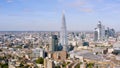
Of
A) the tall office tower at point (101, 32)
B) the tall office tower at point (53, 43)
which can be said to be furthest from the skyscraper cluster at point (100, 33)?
the tall office tower at point (53, 43)

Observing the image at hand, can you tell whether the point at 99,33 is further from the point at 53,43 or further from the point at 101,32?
the point at 53,43

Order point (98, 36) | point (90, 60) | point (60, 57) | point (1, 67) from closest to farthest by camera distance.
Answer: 1. point (1, 67)
2. point (90, 60)
3. point (60, 57)
4. point (98, 36)

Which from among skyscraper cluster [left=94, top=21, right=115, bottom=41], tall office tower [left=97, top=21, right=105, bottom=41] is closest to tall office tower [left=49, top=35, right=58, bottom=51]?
skyscraper cluster [left=94, top=21, right=115, bottom=41]

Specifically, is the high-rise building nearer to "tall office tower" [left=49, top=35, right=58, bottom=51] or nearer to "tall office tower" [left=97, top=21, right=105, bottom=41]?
"tall office tower" [left=97, top=21, right=105, bottom=41]

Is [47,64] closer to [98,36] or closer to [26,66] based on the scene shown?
[26,66]

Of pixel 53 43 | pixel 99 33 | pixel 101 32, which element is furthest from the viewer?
pixel 101 32

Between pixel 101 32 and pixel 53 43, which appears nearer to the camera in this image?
pixel 53 43

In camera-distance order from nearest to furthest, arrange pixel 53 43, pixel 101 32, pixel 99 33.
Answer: pixel 53 43 < pixel 99 33 < pixel 101 32

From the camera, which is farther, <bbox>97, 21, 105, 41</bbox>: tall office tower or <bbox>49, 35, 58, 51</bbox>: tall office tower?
<bbox>97, 21, 105, 41</bbox>: tall office tower

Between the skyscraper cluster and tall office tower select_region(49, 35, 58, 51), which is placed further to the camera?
the skyscraper cluster

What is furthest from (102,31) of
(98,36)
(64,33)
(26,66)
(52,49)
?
(26,66)

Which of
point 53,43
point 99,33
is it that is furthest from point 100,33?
point 53,43
